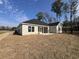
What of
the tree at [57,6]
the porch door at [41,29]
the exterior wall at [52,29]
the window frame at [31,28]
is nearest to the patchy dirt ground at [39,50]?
the window frame at [31,28]

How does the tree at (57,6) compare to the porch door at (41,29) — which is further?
the tree at (57,6)

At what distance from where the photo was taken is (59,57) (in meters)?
8.36

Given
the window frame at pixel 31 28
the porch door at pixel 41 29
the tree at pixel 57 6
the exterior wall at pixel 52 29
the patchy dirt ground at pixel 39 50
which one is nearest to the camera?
the patchy dirt ground at pixel 39 50

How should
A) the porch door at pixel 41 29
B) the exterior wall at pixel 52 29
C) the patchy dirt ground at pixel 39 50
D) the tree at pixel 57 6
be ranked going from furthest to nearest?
the tree at pixel 57 6 < the exterior wall at pixel 52 29 < the porch door at pixel 41 29 < the patchy dirt ground at pixel 39 50

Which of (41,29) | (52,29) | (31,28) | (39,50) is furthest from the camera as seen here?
(52,29)

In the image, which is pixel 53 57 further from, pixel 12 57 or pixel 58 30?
pixel 58 30

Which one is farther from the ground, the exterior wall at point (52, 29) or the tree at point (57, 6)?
the tree at point (57, 6)

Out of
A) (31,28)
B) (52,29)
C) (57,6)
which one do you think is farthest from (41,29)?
(57,6)

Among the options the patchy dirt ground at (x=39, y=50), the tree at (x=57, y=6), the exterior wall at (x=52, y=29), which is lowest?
the patchy dirt ground at (x=39, y=50)

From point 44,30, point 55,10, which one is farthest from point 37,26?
point 55,10

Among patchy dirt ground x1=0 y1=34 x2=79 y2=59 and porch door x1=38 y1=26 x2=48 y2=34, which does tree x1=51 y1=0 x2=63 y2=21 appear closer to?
porch door x1=38 y1=26 x2=48 y2=34

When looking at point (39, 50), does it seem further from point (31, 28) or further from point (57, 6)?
point (57, 6)

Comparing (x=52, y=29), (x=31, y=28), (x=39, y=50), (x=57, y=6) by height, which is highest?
(x=57, y=6)

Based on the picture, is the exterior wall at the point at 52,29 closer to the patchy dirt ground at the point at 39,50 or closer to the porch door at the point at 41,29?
the porch door at the point at 41,29
